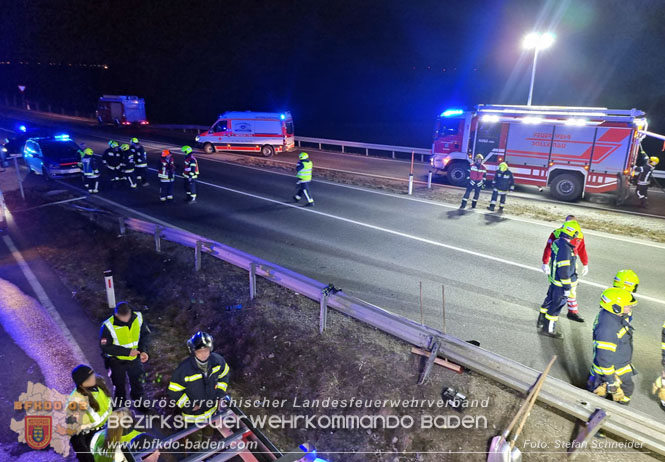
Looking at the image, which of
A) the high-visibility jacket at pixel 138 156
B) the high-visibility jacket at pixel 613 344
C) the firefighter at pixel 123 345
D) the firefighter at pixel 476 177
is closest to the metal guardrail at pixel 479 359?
the high-visibility jacket at pixel 613 344

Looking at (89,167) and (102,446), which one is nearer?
(102,446)

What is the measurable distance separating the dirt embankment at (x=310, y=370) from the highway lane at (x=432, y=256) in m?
1.44

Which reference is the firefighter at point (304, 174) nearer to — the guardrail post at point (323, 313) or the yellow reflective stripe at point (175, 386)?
the guardrail post at point (323, 313)

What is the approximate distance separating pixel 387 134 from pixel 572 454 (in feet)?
152

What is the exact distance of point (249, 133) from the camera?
2461 centimetres

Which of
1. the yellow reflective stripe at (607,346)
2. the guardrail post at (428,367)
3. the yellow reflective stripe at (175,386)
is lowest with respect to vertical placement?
the guardrail post at (428,367)

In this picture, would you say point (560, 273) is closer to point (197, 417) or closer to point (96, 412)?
point (197, 417)

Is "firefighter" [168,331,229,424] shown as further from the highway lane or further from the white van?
the white van

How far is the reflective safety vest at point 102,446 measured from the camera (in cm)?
359

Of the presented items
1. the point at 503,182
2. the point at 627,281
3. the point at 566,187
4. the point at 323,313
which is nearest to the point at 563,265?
the point at 627,281

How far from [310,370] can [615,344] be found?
3.60 metres

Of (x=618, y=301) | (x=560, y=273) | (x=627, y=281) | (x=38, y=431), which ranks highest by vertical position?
(x=627, y=281)

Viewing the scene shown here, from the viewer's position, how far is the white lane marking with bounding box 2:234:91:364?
659cm

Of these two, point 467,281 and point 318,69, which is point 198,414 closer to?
point 467,281
